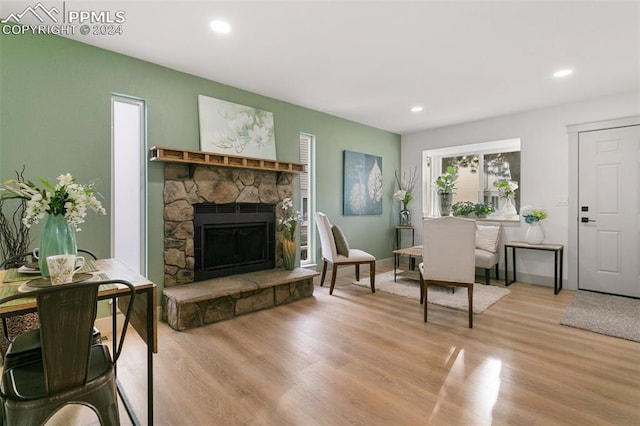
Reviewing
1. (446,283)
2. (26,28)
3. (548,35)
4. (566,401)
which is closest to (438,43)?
(548,35)

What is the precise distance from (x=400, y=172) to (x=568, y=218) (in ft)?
9.24

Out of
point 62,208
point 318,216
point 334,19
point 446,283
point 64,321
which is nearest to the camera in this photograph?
point 64,321

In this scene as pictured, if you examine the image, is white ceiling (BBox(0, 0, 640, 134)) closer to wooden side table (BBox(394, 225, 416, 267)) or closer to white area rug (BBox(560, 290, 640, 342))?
wooden side table (BBox(394, 225, 416, 267))

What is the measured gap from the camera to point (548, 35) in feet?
8.44

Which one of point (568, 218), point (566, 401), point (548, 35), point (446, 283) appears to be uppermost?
point (548, 35)

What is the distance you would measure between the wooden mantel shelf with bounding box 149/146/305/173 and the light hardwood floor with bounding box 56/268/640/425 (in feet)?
5.39

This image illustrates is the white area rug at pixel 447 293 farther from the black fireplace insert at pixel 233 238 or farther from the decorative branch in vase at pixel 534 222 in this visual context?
the black fireplace insert at pixel 233 238

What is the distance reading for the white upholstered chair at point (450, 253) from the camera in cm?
298

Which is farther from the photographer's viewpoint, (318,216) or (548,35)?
(318,216)

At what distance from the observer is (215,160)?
334 cm

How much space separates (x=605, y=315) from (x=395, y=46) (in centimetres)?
348

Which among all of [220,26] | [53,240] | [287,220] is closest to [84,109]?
[220,26]

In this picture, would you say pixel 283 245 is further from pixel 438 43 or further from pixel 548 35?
pixel 548 35

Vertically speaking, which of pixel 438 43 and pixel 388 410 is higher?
pixel 438 43
